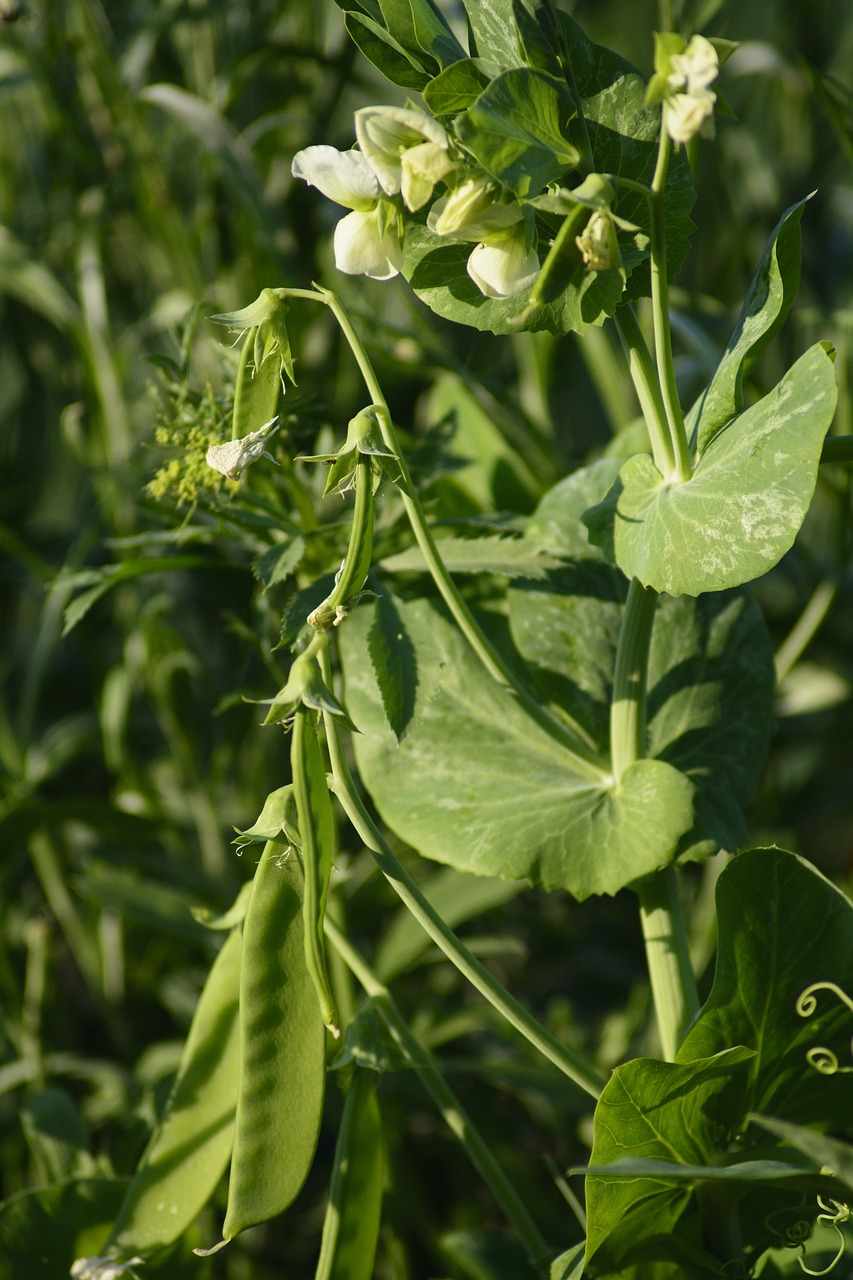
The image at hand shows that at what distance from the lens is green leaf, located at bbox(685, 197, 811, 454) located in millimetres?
330

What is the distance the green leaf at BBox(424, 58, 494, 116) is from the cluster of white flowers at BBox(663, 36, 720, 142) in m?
0.06

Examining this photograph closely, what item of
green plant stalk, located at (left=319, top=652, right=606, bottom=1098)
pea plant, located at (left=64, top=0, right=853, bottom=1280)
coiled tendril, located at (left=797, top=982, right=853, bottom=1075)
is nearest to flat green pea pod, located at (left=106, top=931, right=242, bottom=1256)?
pea plant, located at (left=64, top=0, right=853, bottom=1280)

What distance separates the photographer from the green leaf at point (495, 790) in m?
0.37

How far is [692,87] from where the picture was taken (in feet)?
0.90

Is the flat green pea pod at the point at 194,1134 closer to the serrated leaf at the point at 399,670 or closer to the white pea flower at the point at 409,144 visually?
the serrated leaf at the point at 399,670

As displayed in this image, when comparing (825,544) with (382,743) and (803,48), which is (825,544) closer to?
(803,48)

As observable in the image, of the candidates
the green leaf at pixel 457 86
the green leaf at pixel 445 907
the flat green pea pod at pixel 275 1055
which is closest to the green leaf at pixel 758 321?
the green leaf at pixel 457 86

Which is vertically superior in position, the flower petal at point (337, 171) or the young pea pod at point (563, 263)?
the flower petal at point (337, 171)

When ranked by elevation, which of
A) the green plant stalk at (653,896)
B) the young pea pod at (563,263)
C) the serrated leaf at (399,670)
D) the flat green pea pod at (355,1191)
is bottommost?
the flat green pea pod at (355,1191)

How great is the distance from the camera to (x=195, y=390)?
453mm

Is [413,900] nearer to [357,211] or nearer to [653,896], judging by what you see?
[653,896]

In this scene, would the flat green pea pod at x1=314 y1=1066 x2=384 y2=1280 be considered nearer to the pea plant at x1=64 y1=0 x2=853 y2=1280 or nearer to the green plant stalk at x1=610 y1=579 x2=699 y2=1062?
the pea plant at x1=64 y1=0 x2=853 y2=1280

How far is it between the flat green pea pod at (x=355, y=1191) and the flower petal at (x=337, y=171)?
30 centimetres

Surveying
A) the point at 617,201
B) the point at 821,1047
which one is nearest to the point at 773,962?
the point at 821,1047
